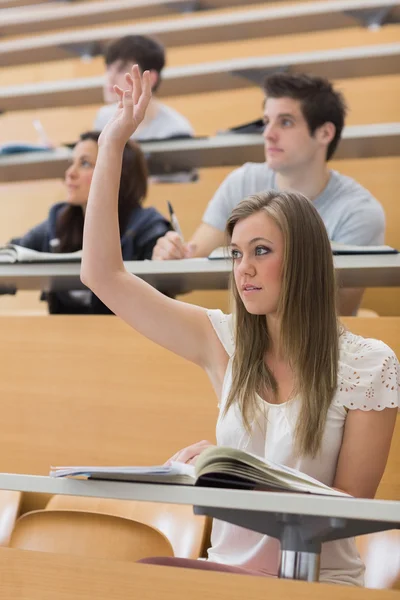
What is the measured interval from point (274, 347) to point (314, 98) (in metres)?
0.95

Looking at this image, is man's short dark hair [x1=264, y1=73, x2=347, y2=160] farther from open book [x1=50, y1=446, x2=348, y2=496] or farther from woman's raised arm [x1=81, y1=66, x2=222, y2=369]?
open book [x1=50, y1=446, x2=348, y2=496]

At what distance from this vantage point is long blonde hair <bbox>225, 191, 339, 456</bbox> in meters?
1.02

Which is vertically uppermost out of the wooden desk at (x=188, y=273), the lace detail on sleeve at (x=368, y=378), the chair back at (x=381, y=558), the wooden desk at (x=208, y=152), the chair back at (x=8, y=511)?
the wooden desk at (x=208, y=152)

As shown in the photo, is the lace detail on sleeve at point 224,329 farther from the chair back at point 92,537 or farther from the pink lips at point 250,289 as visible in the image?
the chair back at point 92,537

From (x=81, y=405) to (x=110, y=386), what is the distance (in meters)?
0.05

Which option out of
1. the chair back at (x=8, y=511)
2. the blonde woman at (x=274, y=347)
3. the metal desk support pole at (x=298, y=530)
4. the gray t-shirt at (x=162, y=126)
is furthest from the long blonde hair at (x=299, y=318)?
the gray t-shirt at (x=162, y=126)

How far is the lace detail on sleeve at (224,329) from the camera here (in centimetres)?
109

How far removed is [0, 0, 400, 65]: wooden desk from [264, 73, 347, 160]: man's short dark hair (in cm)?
64

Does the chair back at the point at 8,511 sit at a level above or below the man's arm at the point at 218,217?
below

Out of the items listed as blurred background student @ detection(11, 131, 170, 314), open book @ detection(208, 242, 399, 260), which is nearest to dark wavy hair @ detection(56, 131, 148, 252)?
blurred background student @ detection(11, 131, 170, 314)

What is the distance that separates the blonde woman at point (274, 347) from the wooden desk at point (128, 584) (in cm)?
28

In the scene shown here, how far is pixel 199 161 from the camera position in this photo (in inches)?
83.5

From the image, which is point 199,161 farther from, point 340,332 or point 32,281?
point 340,332

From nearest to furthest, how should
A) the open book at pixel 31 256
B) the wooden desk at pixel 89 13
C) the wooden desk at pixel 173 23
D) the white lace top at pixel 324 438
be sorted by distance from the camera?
1. the white lace top at pixel 324 438
2. the open book at pixel 31 256
3. the wooden desk at pixel 173 23
4. the wooden desk at pixel 89 13
